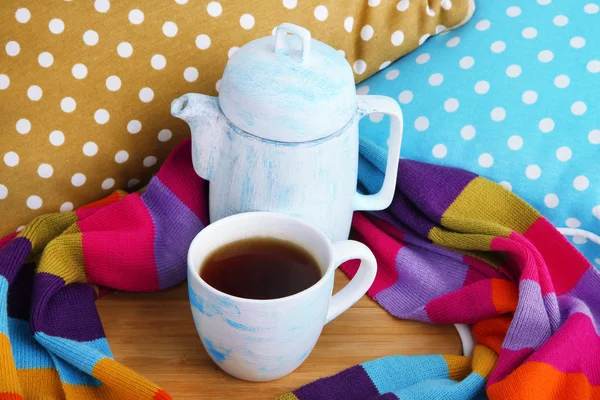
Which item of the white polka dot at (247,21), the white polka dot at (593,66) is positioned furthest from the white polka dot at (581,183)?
the white polka dot at (247,21)

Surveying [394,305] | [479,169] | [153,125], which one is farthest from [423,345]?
[153,125]

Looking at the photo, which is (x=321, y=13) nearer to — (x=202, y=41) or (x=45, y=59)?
(x=202, y=41)

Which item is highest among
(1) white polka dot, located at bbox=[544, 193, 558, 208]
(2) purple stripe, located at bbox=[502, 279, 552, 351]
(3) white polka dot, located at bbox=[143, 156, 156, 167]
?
(3) white polka dot, located at bbox=[143, 156, 156, 167]

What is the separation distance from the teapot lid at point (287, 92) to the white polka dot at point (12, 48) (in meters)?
0.18

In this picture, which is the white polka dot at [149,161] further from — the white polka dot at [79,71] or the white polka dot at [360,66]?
the white polka dot at [360,66]

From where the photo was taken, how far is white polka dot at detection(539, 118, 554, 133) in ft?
2.16

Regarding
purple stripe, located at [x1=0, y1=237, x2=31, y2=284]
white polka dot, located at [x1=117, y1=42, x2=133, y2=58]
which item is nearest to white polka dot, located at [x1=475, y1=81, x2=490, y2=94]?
white polka dot, located at [x1=117, y1=42, x2=133, y2=58]

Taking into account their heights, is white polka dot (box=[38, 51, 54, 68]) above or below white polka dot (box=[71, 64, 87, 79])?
above

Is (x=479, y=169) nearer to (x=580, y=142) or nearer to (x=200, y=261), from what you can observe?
(x=580, y=142)

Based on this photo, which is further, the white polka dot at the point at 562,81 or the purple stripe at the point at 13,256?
the white polka dot at the point at 562,81

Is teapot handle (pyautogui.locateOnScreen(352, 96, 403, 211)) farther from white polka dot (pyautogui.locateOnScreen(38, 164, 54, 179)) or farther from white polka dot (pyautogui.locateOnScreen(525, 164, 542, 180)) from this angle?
white polka dot (pyautogui.locateOnScreen(38, 164, 54, 179))

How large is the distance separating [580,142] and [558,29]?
0.41ft

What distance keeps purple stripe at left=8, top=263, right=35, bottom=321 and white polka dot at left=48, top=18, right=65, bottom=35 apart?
194 mm

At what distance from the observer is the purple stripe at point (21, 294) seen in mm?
555
